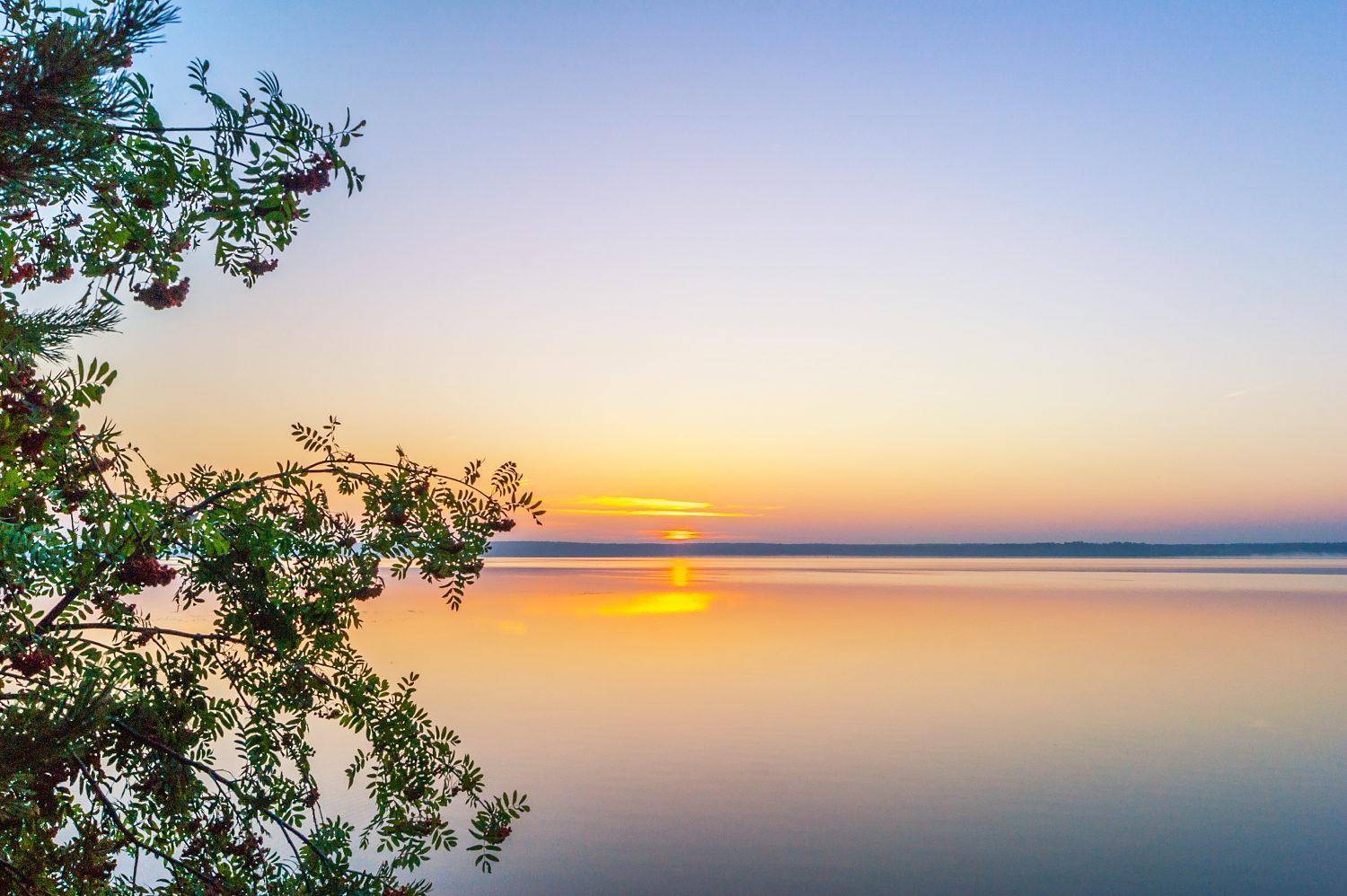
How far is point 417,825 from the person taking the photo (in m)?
4.22

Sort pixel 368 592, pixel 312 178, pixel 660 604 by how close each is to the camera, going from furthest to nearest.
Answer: pixel 660 604
pixel 368 592
pixel 312 178

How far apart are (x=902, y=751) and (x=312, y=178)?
50.1 feet

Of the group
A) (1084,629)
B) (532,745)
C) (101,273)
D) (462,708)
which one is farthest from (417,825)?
(1084,629)

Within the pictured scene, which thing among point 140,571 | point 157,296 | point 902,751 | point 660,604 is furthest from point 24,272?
point 660,604

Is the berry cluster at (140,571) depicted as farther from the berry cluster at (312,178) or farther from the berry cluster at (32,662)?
the berry cluster at (312,178)

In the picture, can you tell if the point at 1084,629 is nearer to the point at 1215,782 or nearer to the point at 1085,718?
the point at 1085,718

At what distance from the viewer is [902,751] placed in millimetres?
16484

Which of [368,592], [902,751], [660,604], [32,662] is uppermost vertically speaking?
[368,592]

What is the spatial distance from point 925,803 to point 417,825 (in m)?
10.8

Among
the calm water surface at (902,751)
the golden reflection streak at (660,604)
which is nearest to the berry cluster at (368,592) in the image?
the calm water surface at (902,751)

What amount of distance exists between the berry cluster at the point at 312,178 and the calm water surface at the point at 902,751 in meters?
9.43

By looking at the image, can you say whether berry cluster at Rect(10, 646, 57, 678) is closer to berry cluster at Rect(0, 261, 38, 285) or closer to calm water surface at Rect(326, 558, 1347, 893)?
berry cluster at Rect(0, 261, 38, 285)

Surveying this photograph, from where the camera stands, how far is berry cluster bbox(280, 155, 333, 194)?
3.13 m

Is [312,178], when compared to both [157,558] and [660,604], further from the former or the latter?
[660,604]
